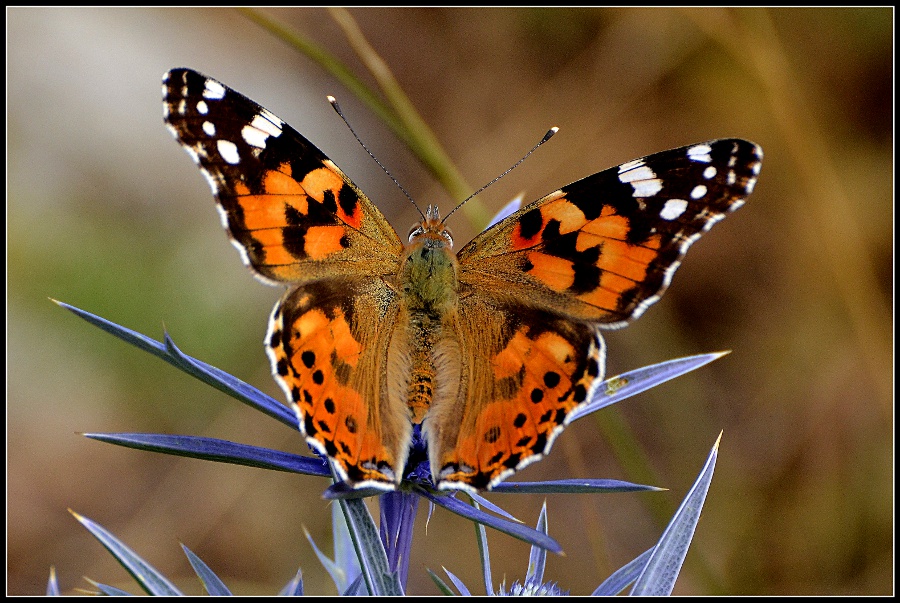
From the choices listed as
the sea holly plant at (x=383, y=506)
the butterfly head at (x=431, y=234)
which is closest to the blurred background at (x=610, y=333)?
the butterfly head at (x=431, y=234)

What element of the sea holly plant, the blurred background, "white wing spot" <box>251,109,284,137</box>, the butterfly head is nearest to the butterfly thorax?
the butterfly head

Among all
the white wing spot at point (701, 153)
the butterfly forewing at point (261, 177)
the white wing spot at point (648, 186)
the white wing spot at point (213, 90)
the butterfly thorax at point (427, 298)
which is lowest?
the butterfly thorax at point (427, 298)

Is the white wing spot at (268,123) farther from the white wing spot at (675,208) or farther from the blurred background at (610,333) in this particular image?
the blurred background at (610,333)

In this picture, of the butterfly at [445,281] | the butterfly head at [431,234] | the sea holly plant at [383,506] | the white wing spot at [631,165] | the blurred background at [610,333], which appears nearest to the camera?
the sea holly plant at [383,506]

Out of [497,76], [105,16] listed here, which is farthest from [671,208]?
[105,16]

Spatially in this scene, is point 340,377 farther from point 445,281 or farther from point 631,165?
point 631,165

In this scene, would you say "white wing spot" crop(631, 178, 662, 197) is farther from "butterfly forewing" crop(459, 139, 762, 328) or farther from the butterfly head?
the butterfly head

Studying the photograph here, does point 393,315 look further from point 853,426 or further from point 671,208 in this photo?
point 853,426
